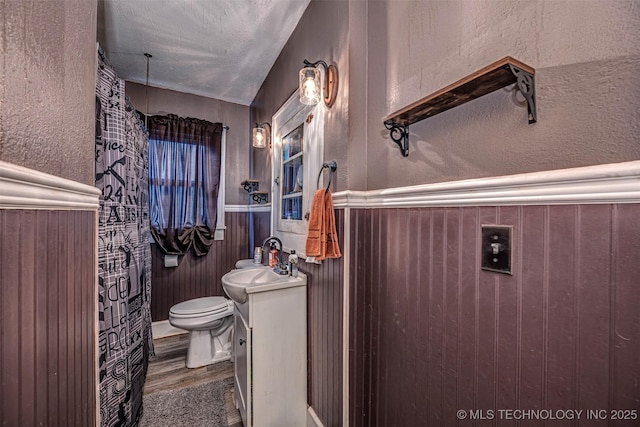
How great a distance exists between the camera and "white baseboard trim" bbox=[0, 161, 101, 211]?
18.4 inches

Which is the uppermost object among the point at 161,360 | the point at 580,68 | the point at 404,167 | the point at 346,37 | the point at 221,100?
the point at 221,100

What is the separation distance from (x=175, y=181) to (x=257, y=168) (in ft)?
2.75

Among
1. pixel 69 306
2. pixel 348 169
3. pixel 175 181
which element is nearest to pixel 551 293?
pixel 348 169

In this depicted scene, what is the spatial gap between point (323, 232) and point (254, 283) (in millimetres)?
556

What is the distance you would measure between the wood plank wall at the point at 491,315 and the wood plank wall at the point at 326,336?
0.26 ft

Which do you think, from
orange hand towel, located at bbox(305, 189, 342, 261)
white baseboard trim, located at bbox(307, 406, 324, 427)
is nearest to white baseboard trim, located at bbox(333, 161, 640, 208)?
orange hand towel, located at bbox(305, 189, 342, 261)

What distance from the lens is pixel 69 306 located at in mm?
770

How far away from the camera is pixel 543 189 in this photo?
61cm

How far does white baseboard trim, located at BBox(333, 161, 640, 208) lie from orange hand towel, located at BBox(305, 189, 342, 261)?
→ 412mm

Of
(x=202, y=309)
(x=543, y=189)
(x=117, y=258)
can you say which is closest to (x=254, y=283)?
(x=117, y=258)

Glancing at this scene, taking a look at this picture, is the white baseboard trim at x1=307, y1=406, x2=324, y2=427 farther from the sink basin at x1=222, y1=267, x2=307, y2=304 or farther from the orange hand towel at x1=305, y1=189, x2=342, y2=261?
the orange hand towel at x1=305, y1=189, x2=342, y2=261

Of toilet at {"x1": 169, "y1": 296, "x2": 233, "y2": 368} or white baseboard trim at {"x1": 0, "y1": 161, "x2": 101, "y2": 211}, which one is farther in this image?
toilet at {"x1": 169, "y1": 296, "x2": 233, "y2": 368}

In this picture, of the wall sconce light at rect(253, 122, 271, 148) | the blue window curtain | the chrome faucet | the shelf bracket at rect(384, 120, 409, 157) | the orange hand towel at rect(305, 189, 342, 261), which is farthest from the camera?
the blue window curtain

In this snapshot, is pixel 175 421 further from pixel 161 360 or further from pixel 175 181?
pixel 175 181
